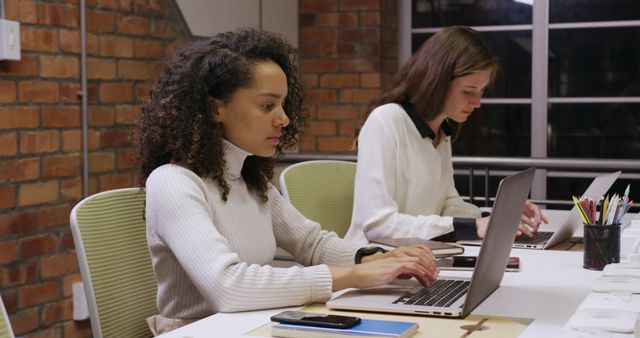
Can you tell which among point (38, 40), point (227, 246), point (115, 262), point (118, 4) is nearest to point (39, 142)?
point (38, 40)

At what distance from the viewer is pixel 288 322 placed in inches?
55.6

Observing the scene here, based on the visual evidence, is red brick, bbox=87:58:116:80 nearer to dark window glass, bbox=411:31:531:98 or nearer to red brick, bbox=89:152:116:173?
red brick, bbox=89:152:116:173

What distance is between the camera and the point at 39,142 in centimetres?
284

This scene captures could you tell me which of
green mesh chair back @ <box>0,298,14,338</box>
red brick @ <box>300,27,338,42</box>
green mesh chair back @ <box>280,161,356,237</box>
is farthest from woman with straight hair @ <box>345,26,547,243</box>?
red brick @ <box>300,27,338,42</box>

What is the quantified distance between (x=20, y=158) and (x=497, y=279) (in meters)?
1.65

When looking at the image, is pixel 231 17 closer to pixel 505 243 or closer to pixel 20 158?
pixel 20 158

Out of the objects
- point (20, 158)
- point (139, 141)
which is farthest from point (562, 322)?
point (20, 158)

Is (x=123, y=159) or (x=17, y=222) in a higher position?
(x=123, y=159)

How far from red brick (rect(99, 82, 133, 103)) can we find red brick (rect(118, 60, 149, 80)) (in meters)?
0.03

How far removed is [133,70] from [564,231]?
1.75m

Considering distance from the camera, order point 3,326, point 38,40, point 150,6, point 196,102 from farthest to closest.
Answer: point 150,6, point 38,40, point 196,102, point 3,326

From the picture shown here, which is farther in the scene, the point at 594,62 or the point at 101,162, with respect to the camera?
the point at 594,62

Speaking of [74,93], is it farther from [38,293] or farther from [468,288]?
[468,288]

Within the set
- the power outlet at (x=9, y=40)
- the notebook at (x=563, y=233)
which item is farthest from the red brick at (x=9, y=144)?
the notebook at (x=563, y=233)
